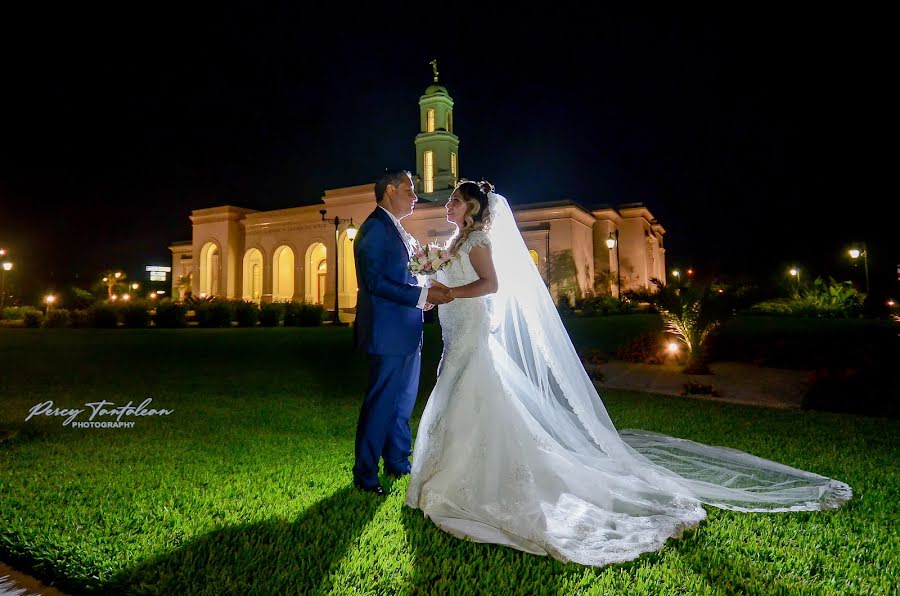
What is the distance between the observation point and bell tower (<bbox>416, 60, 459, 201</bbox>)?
40531 mm

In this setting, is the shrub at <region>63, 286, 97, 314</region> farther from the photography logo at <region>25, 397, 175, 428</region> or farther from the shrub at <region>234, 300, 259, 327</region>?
the photography logo at <region>25, 397, 175, 428</region>

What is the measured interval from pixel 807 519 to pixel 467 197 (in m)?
3.30

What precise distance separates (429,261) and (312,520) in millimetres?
2076

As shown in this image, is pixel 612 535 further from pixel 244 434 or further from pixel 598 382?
pixel 598 382

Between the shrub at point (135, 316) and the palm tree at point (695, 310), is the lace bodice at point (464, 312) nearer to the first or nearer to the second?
the palm tree at point (695, 310)

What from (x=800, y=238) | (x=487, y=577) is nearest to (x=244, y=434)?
(x=487, y=577)

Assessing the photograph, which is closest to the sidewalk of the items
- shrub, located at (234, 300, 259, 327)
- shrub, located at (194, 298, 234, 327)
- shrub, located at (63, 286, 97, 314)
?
shrub, located at (234, 300, 259, 327)

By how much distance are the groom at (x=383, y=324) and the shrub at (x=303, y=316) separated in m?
23.3

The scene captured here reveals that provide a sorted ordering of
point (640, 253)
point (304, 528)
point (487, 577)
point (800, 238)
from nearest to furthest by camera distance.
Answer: point (487, 577)
point (304, 528)
point (640, 253)
point (800, 238)

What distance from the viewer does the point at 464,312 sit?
410 cm

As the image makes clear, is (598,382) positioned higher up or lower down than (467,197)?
lower down

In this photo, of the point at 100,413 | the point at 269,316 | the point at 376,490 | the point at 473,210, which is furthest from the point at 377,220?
the point at 269,316

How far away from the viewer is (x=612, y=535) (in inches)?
125

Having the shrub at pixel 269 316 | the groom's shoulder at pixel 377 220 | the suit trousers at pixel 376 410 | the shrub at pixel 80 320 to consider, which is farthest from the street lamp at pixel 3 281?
the suit trousers at pixel 376 410
